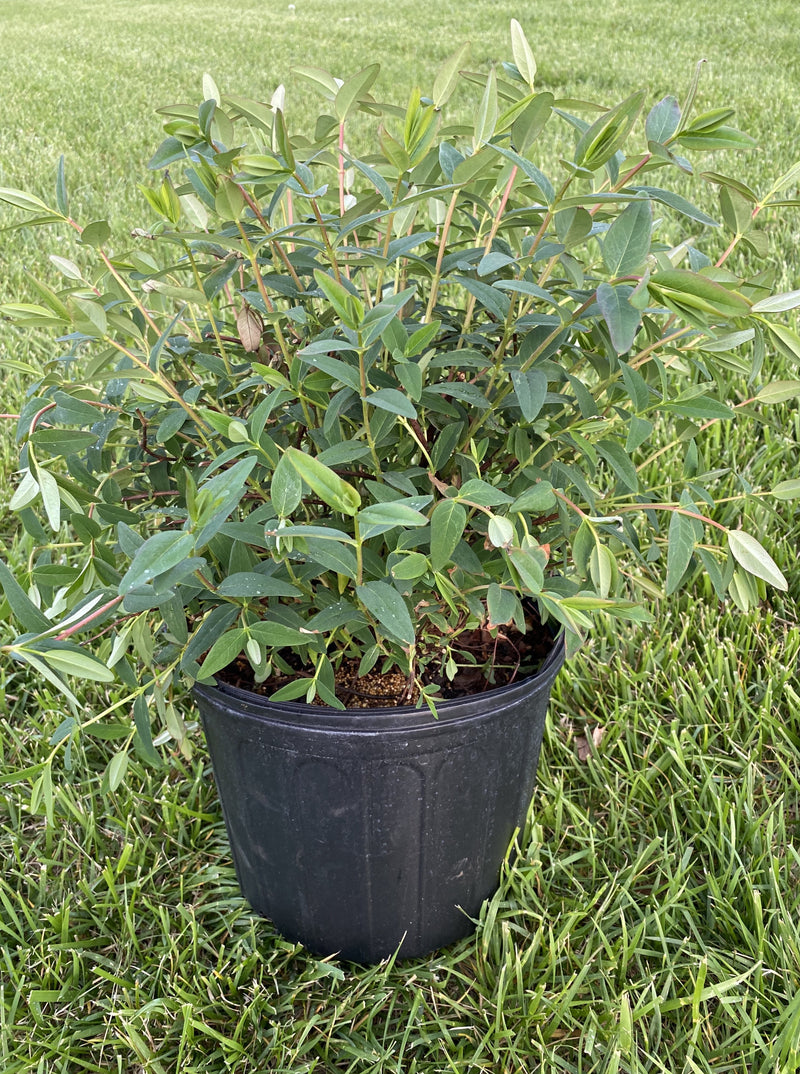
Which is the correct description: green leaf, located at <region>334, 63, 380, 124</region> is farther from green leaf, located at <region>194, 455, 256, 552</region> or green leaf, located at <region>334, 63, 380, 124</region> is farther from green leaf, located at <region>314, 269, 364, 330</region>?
green leaf, located at <region>194, 455, 256, 552</region>

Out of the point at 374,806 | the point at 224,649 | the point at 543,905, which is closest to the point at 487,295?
the point at 224,649

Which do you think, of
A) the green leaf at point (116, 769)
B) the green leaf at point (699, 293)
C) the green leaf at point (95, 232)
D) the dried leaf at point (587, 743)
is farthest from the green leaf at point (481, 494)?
the dried leaf at point (587, 743)

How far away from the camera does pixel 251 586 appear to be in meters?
0.87

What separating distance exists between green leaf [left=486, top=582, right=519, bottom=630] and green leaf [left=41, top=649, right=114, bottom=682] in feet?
1.21

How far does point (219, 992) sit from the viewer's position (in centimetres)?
124

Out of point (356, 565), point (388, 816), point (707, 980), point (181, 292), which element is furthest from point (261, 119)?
point (707, 980)

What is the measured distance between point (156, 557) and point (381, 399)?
24 cm

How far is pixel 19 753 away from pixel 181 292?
968 millimetres

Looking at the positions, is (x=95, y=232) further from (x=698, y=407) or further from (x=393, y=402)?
(x=698, y=407)

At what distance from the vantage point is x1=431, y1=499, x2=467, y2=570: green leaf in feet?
2.78

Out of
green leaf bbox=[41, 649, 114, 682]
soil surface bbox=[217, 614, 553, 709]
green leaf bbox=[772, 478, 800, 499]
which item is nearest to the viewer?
green leaf bbox=[41, 649, 114, 682]

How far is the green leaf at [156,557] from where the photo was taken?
0.67 meters

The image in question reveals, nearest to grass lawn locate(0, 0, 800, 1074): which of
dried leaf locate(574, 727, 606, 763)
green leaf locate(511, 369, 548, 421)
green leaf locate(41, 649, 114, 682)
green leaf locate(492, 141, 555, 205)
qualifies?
dried leaf locate(574, 727, 606, 763)

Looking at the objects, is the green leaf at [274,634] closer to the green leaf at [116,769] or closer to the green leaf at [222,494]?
the green leaf at [222,494]
